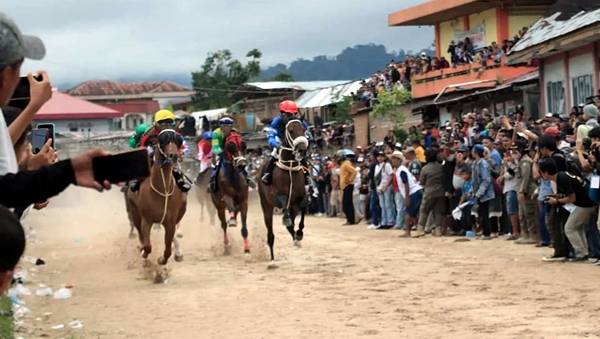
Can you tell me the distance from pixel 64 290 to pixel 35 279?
2.20 m

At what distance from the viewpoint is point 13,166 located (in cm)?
433

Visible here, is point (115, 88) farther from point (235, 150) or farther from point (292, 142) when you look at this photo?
point (292, 142)

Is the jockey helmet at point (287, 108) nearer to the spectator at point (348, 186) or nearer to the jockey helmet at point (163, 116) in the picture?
the jockey helmet at point (163, 116)

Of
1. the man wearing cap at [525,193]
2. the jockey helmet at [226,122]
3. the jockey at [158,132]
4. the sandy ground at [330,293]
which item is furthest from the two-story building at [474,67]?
the jockey at [158,132]

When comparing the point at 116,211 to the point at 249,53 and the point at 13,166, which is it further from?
the point at 249,53

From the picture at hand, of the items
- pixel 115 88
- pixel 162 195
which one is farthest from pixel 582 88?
pixel 115 88

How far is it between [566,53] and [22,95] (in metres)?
24.2

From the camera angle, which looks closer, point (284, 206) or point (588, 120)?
point (284, 206)

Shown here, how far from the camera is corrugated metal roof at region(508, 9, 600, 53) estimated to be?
2408cm

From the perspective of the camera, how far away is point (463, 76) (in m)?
38.7

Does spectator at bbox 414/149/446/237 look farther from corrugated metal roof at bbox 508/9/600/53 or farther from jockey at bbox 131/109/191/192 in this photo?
jockey at bbox 131/109/191/192

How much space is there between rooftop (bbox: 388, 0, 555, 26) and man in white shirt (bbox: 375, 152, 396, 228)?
15.9 metres

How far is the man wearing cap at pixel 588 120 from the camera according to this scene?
1689 cm

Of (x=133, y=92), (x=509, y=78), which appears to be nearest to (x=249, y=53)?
(x=133, y=92)
